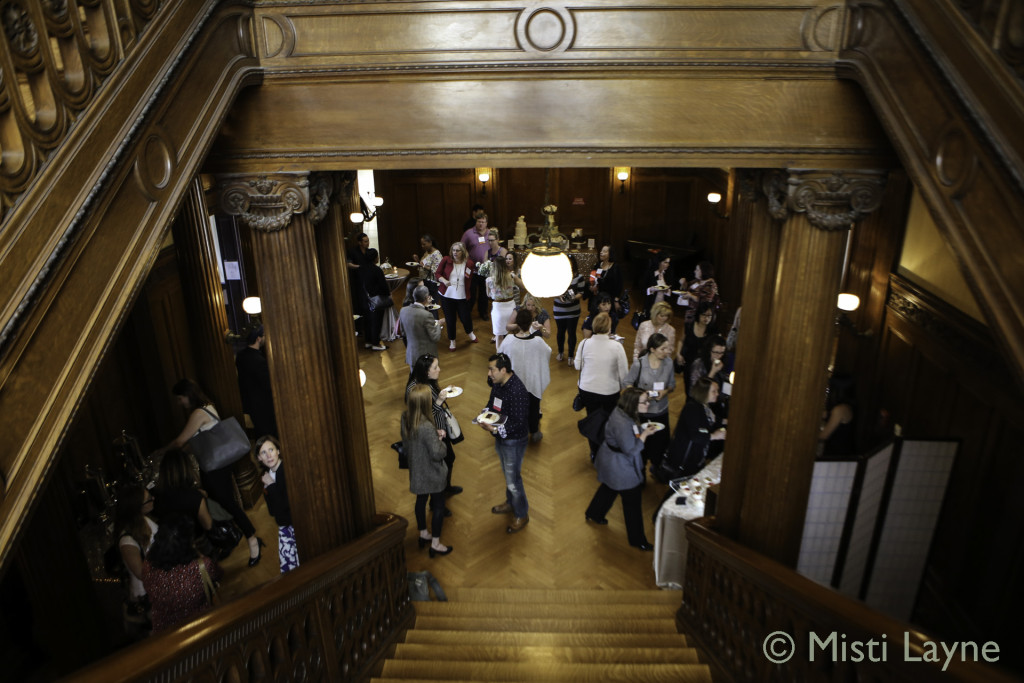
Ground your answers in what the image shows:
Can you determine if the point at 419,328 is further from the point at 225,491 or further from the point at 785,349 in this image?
the point at 785,349

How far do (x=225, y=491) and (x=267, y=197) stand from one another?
10.8ft

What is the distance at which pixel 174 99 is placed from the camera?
2.46 metres

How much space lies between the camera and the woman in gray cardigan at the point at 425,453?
5.30 m

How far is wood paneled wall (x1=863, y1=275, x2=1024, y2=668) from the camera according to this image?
4355 mm

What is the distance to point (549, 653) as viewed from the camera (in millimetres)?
4199

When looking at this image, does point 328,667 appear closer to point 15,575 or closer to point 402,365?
point 15,575

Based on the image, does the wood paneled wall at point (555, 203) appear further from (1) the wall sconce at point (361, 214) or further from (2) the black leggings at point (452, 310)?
(2) the black leggings at point (452, 310)

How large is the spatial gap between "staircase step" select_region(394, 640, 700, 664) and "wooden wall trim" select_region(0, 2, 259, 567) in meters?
2.94

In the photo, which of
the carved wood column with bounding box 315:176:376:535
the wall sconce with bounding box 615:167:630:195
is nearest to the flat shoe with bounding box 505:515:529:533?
the carved wood column with bounding box 315:176:376:535

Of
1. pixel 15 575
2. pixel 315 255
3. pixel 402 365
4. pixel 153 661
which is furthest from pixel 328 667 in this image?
pixel 402 365

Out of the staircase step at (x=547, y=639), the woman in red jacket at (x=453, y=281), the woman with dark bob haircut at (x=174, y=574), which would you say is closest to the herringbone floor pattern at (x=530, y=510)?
the staircase step at (x=547, y=639)

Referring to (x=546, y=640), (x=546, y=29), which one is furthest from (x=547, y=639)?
(x=546, y=29)

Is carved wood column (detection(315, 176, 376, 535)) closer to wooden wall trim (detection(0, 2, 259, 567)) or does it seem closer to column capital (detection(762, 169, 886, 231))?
wooden wall trim (detection(0, 2, 259, 567))

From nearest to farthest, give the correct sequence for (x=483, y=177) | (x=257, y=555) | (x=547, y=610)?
(x=547, y=610), (x=257, y=555), (x=483, y=177)
